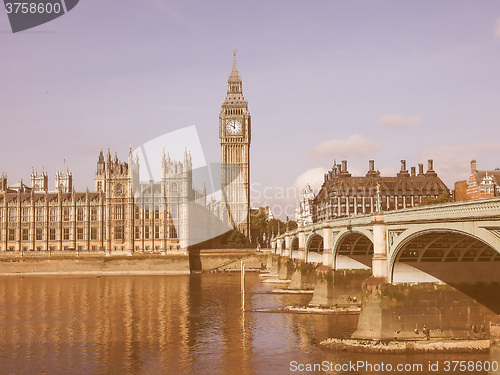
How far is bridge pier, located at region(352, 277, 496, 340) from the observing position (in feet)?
136

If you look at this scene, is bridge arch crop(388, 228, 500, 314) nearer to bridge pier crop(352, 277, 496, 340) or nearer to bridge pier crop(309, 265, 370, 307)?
bridge pier crop(352, 277, 496, 340)

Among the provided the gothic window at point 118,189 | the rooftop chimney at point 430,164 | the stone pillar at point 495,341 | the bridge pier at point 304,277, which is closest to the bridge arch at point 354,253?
the bridge pier at point 304,277

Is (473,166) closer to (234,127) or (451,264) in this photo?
(451,264)

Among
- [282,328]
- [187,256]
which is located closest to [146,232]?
[187,256]

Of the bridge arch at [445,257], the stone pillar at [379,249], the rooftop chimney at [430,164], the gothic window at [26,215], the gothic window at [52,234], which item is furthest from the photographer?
the rooftop chimney at [430,164]

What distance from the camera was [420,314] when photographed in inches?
1649

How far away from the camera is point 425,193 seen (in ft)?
535

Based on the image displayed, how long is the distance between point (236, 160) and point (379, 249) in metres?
147

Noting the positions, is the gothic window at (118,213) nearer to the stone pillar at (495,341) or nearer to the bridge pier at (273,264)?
the bridge pier at (273,264)

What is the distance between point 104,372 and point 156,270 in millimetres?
92429

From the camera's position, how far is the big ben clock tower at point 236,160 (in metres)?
186

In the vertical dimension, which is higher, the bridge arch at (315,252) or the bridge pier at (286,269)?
the bridge arch at (315,252)

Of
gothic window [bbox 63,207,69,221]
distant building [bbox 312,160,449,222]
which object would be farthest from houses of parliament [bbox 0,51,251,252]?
distant building [bbox 312,160,449,222]

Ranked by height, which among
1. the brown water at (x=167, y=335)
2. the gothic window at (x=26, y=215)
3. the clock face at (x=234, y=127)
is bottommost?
the brown water at (x=167, y=335)
